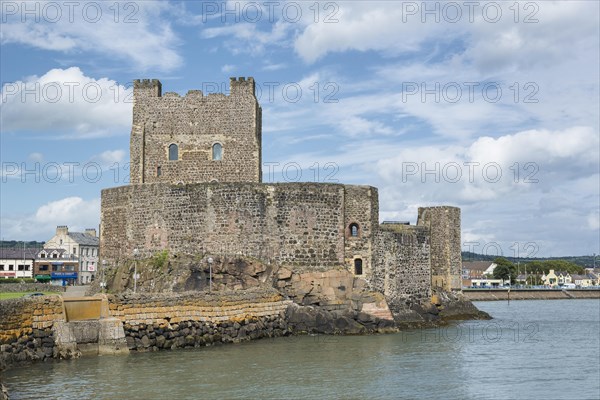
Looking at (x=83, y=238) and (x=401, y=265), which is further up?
(x=83, y=238)

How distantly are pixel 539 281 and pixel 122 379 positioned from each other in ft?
411

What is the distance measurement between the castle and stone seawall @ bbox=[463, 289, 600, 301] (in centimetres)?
5746

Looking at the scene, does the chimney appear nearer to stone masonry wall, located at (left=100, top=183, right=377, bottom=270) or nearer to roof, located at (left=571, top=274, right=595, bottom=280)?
stone masonry wall, located at (left=100, top=183, right=377, bottom=270)

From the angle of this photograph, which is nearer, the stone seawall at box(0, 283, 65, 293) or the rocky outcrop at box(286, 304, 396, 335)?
the rocky outcrop at box(286, 304, 396, 335)

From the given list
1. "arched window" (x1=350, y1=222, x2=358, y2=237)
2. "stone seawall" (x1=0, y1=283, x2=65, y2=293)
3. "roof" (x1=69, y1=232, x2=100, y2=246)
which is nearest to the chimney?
"roof" (x1=69, y1=232, x2=100, y2=246)

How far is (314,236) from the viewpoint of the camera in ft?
117

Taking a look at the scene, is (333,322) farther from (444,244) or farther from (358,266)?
(444,244)

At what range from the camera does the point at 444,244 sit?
4375 cm

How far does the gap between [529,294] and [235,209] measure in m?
75.2

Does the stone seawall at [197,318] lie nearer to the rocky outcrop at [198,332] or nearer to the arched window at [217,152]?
the rocky outcrop at [198,332]

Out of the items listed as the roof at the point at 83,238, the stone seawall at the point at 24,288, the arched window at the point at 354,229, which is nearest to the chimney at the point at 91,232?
the roof at the point at 83,238

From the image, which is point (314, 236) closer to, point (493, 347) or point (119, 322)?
point (493, 347)

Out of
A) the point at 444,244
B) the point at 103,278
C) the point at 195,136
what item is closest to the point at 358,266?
the point at 444,244

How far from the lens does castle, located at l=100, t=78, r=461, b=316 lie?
116 ft
